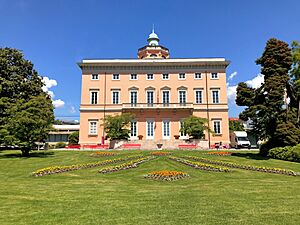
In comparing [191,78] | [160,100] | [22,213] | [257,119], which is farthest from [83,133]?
[22,213]

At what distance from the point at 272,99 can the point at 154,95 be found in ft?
67.4

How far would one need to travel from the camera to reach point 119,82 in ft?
123

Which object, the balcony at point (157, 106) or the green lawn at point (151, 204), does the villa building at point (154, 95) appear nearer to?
the balcony at point (157, 106)

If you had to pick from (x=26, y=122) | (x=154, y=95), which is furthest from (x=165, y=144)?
(x=26, y=122)

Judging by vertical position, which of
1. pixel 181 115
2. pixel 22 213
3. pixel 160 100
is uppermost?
pixel 160 100

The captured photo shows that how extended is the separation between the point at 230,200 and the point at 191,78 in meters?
31.6

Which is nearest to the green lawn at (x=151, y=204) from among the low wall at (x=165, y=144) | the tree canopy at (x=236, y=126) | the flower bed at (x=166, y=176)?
the flower bed at (x=166, y=176)

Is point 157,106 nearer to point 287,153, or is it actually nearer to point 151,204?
point 287,153

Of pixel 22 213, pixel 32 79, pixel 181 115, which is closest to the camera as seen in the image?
pixel 22 213

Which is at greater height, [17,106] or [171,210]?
[17,106]

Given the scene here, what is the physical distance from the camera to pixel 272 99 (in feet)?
60.7

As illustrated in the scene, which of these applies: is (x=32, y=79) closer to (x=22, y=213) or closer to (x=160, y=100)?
(x=160, y=100)

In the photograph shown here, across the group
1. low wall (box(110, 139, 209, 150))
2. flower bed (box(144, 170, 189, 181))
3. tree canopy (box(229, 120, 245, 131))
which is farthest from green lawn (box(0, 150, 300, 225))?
tree canopy (box(229, 120, 245, 131))

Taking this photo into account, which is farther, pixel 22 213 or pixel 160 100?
pixel 160 100
